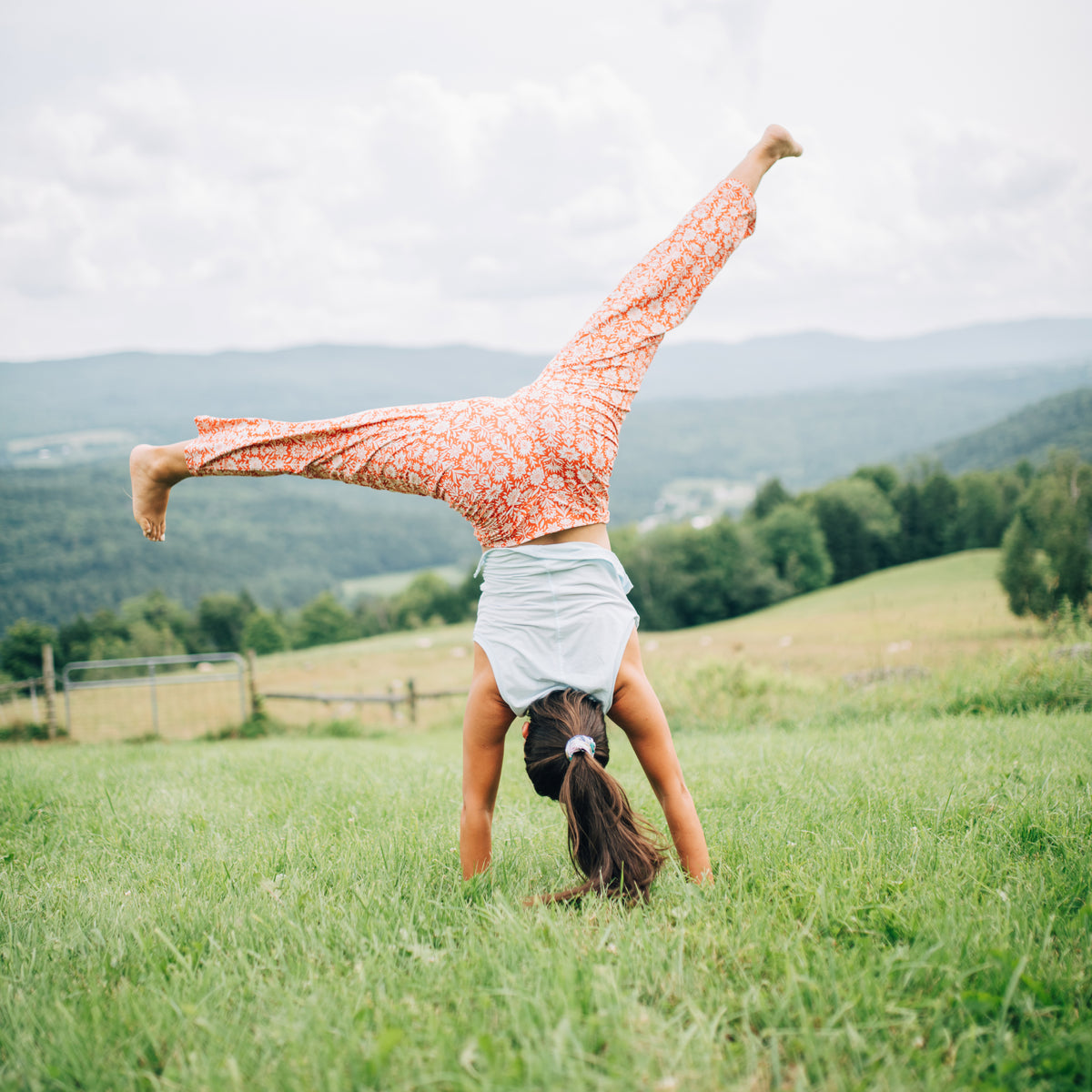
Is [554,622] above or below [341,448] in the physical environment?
below

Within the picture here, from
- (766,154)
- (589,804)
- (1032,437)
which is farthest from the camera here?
(1032,437)

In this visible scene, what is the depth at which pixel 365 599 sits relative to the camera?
9481 cm

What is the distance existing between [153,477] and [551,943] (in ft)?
7.39

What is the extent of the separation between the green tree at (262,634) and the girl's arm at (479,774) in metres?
77.4

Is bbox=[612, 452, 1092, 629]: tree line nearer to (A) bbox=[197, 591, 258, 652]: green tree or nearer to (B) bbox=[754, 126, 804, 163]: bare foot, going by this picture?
(A) bbox=[197, 591, 258, 652]: green tree

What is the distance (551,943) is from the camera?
2307mm

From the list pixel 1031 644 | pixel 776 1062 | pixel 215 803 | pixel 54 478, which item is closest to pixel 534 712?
pixel 776 1062

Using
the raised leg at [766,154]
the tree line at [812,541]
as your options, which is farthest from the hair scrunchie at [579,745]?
the tree line at [812,541]

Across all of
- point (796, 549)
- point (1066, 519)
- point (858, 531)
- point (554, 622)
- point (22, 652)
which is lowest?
point (22, 652)

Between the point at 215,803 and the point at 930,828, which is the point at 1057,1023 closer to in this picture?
the point at 930,828

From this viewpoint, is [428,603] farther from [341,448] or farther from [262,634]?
[341,448]

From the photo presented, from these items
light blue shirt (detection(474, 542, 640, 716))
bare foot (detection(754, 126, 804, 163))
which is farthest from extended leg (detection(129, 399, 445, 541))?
bare foot (detection(754, 126, 804, 163))

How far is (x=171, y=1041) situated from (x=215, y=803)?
2849 mm

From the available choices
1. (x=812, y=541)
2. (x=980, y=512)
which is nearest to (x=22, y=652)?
(x=812, y=541)
